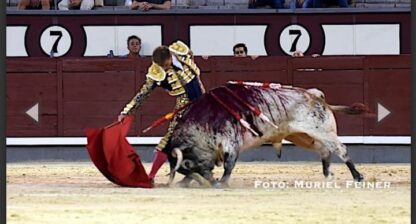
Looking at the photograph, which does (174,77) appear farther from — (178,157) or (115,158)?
(115,158)

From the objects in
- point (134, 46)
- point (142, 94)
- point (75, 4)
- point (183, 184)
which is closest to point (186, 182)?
point (183, 184)

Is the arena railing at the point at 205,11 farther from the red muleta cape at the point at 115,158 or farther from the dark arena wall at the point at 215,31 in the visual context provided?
the red muleta cape at the point at 115,158

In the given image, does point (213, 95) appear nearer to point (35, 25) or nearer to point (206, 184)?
point (206, 184)

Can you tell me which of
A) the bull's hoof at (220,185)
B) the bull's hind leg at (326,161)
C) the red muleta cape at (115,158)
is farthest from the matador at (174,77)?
the bull's hind leg at (326,161)

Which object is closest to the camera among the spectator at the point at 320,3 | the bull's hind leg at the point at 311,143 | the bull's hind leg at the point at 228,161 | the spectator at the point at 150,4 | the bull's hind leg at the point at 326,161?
the bull's hind leg at the point at 228,161

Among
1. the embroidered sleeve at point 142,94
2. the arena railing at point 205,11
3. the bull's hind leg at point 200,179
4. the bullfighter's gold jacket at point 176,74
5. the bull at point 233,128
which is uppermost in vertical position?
the arena railing at point 205,11

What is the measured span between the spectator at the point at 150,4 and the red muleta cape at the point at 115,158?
Answer: 3226mm

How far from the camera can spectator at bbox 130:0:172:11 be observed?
11383mm

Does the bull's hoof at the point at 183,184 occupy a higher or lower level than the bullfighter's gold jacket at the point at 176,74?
lower

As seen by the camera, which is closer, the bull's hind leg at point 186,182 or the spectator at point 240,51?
the bull's hind leg at point 186,182

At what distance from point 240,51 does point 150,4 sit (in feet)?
2.82

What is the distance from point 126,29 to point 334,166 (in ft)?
7.03

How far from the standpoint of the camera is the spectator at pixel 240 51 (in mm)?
11242

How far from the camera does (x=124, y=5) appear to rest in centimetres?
1174
